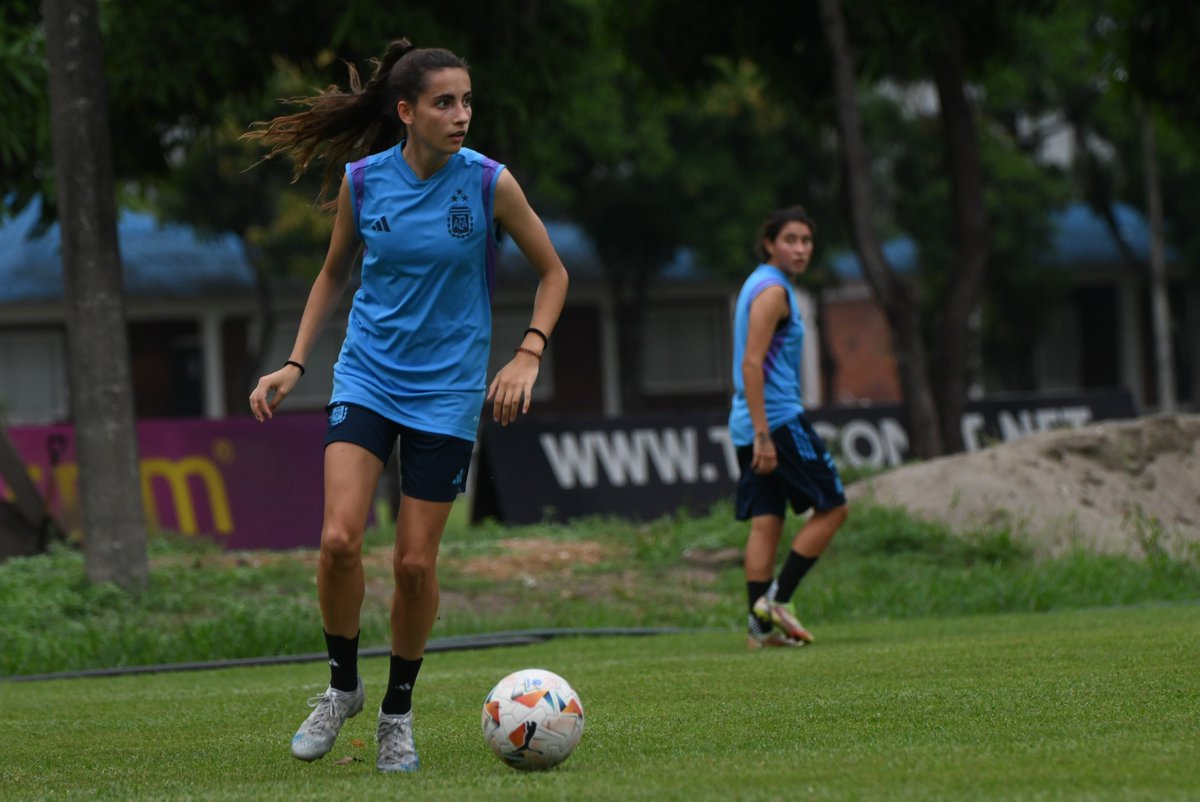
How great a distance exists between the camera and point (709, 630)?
1130 centimetres

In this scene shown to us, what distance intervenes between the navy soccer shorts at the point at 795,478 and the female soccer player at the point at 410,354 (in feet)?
12.3

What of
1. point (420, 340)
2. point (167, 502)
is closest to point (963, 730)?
point (420, 340)

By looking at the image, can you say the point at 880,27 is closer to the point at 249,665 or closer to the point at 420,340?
the point at 249,665

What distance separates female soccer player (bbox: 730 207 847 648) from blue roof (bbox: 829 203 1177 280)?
1330 inches

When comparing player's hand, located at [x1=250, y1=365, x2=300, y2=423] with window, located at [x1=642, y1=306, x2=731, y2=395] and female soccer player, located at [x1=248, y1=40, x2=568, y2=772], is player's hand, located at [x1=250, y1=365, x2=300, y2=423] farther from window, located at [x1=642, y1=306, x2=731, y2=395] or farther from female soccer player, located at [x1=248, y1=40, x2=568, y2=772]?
window, located at [x1=642, y1=306, x2=731, y2=395]

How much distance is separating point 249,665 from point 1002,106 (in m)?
32.0

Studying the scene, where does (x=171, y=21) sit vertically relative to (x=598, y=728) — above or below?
above

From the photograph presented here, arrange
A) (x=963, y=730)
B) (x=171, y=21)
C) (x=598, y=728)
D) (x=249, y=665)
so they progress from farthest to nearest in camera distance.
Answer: (x=171, y=21) → (x=249, y=665) → (x=598, y=728) → (x=963, y=730)

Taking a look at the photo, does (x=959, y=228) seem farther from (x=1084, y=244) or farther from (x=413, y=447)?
(x=1084, y=244)

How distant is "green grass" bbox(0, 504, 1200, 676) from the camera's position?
435 inches

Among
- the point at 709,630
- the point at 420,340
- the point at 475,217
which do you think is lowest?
the point at 709,630

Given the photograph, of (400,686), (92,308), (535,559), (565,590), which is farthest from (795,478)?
(535,559)

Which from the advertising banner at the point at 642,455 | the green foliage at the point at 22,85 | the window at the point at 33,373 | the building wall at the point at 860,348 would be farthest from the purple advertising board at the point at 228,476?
the building wall at the point at 860,348

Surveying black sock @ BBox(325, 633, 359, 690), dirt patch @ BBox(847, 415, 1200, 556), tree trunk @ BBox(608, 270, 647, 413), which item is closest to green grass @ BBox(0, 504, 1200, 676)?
dirt patch @ BBox(847, 415, 1200, 556)
